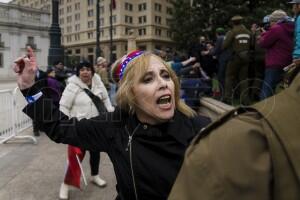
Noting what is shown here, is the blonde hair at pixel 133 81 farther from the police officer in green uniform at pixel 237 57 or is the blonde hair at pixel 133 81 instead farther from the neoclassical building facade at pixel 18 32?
the neoclassical building facade at pixel 18 32

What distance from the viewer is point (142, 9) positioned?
246ft

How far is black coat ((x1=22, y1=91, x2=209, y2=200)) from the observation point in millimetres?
1856

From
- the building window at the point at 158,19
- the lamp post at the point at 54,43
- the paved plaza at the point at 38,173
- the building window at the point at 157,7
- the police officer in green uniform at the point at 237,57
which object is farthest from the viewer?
the building window at the point at 158,19

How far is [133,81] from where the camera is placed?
2.09m

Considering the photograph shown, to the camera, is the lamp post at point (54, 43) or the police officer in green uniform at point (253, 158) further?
the lamp post at point (54, 43)

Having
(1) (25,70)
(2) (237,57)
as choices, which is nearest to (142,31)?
(2) (237,57)

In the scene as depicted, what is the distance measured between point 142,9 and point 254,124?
7698cm

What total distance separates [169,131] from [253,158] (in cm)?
117

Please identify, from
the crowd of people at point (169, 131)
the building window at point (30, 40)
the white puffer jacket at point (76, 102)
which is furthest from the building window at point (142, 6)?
the white puffer jacket at point (76, 102)

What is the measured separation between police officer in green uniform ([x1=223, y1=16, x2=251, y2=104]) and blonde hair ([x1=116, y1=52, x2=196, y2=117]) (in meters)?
4.26

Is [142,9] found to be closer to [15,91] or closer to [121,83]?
[15,91]

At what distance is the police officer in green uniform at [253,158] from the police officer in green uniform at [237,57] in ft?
18.2

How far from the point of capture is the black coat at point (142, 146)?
1.86 meters

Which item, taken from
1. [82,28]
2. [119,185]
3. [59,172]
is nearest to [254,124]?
[119,185]
